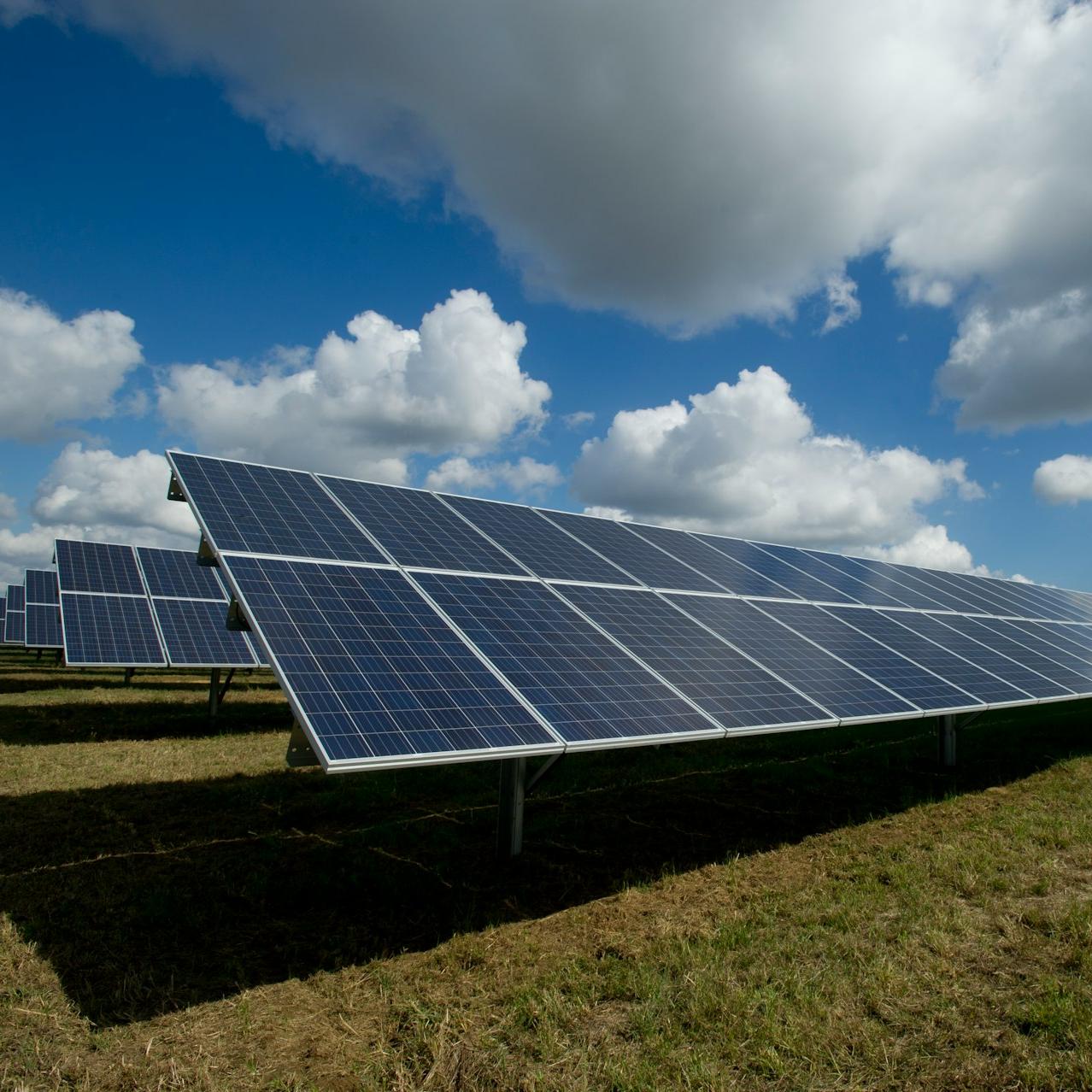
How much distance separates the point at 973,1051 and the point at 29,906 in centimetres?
933

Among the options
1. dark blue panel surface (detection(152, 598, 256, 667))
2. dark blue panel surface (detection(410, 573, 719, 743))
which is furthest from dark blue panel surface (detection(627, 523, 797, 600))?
dark blue panel surface (detection(152, 598, 256, 667))

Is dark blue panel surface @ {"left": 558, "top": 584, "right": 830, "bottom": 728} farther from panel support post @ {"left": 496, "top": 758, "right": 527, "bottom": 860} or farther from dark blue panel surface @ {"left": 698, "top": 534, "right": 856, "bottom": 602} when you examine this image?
dark blue panel surface @ {"left": 698, "top": 534, "right": 856, "bottom": 602}

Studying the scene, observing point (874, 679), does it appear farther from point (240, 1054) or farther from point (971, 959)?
point (240, 1054)

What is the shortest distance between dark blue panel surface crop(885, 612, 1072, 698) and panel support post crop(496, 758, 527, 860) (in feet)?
34.9

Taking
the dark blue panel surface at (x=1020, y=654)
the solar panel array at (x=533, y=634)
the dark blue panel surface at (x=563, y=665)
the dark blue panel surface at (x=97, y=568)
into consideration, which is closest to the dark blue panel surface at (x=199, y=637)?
the dark blue panel surface at (x=97, y=568)

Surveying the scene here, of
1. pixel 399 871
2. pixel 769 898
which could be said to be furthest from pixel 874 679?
pixel 399 871

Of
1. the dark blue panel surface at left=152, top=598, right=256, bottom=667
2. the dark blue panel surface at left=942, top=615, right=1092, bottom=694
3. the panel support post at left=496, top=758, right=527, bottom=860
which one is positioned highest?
the dark blue panel surface at left=942, top=615, right=1092, bottom=694

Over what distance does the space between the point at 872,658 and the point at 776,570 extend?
5301mm

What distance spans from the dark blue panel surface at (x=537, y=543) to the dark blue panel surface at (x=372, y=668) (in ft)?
11.4

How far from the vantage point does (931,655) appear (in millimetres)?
15648

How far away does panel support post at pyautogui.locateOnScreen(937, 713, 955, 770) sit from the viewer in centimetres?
1679

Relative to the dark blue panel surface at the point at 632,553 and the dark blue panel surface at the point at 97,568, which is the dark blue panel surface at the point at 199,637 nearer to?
the dark blue panel surface at the point at 97,568

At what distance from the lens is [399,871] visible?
9844 mm

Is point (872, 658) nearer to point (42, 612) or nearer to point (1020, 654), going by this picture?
point (1020, 654)
